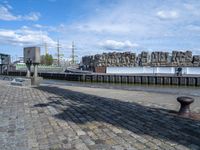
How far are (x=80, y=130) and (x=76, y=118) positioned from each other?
114 centimetres

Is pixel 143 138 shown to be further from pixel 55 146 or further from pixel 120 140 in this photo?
pixel 55 146

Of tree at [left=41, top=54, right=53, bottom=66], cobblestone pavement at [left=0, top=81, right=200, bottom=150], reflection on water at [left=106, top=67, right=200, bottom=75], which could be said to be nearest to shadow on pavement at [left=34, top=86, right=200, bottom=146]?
cobblestone pavement at [left=0, top=81, right=200, bottom=150]

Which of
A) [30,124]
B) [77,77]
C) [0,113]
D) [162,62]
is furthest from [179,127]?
[162,62]

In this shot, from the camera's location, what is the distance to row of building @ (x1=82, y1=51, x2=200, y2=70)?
9562cm

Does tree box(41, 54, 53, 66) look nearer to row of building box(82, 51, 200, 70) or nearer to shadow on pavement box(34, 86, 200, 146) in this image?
row of building box(82, 51, 200, 70)

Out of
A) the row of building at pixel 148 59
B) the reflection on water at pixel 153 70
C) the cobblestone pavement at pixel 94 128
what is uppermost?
the row of building at pixel 148 59

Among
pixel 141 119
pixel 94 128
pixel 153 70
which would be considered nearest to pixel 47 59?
pixel 153 70

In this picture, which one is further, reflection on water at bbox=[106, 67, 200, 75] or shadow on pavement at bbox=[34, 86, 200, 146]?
reflection on water at bbox=[106, 67, 200, 75]

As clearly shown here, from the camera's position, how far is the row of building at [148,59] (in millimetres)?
95619

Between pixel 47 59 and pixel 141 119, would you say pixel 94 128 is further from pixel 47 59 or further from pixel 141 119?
pixel 47 59

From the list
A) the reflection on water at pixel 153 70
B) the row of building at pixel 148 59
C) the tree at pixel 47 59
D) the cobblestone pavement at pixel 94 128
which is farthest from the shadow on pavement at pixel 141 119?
the tree at pixel 47 59

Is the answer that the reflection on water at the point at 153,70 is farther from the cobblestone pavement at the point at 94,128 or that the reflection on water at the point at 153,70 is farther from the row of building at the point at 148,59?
the cobblestone pavement at the point at 94,128

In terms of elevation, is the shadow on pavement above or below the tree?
below

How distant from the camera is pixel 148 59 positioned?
100 meters
